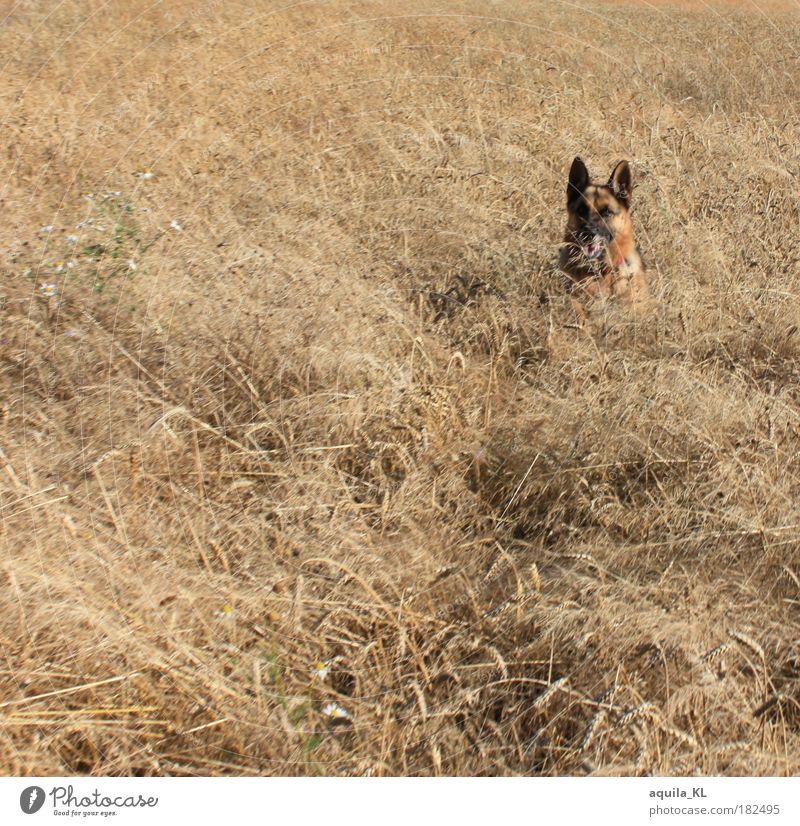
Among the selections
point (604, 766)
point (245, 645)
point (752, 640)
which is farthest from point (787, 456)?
point (245, 645)

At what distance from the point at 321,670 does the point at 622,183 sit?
10.7 ft

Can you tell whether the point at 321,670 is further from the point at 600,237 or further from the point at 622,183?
the point at 622,183

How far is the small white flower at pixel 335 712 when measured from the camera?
2035 mm

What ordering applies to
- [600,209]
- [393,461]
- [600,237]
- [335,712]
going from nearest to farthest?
[335,712] < [393,461] < [600,237] < [600,209]

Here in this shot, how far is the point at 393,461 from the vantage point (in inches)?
115

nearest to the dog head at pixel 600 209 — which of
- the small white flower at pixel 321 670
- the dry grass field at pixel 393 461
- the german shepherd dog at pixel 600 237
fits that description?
the german shepherd dog at pixel 600 237

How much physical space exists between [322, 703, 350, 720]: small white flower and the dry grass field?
2 centimetres

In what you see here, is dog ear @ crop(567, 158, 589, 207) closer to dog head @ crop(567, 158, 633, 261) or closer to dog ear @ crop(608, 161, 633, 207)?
dog head @ crop(567, 158, 633, 261)

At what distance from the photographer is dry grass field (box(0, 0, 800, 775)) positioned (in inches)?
80.4

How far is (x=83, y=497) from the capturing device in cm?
265

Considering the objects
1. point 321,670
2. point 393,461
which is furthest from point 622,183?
point 321,670

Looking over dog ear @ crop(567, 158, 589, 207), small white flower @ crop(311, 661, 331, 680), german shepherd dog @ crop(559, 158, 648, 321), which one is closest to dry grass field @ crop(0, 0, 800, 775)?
small white flower @ crop(311, 661, 331, 680)

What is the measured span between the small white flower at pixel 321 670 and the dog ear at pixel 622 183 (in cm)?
316
